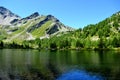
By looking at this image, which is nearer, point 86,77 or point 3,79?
point 3,79

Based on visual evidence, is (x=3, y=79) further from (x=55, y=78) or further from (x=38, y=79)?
(x=55, y=78)

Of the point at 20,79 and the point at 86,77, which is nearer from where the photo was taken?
the point at 20,79

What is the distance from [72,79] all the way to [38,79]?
31.5ft

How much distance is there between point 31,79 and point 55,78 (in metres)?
6.99

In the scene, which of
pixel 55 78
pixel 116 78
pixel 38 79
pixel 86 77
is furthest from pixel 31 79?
pixel 116 78

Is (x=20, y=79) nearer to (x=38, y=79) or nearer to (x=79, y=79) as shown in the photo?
(x=38, y=79)

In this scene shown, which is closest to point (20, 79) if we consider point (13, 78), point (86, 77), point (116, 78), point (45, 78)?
point (13, 78)

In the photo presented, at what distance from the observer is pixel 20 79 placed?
66.8 m

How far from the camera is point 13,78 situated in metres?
68.3

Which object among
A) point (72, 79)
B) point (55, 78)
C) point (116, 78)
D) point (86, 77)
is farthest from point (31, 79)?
point (116, 78)

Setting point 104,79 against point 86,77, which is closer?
point 104,79

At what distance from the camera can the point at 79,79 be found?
68062mm

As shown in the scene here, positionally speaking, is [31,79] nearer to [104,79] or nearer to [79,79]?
[79,79]

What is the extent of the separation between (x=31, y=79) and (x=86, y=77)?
54.0ft
